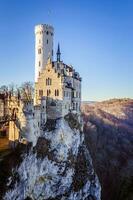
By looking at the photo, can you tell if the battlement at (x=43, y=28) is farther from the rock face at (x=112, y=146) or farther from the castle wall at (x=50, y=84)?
the rock face at (x=112, y=146)

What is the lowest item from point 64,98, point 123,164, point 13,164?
point 123,164

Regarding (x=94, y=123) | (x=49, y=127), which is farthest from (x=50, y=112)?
(x=94, y=123)

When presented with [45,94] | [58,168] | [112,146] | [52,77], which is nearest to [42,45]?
[52,77]

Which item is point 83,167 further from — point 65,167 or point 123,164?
point 123,164

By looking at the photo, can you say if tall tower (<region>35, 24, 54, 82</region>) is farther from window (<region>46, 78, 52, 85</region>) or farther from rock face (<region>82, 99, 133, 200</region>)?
rock face (<region>82, 99, 133, 200</region>)

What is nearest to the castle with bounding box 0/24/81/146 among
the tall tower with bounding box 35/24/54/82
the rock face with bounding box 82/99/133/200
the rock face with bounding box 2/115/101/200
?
the tall tower with bounding box 35/24/54/82

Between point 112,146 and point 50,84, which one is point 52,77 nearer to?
point 50,84
